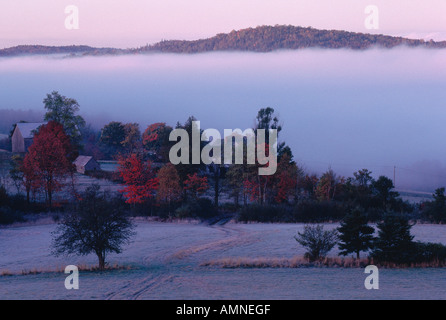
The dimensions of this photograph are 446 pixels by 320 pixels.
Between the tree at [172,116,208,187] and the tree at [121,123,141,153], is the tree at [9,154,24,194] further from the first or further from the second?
the tree at [121,123,141,153]

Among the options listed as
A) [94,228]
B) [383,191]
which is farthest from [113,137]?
[94,228]

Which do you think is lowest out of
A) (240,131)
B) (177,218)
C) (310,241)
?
(177,218)

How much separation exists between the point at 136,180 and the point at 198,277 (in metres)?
36.8

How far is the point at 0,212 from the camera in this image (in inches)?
2053

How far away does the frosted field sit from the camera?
845 inches

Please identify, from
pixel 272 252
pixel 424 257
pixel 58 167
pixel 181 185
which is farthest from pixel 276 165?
pixel 424 257

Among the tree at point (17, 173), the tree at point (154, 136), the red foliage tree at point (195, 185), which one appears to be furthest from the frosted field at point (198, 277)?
the tree at point (154, 136)

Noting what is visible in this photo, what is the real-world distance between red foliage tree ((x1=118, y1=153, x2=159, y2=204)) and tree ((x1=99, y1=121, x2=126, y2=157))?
124ft

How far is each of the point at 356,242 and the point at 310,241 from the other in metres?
2.58

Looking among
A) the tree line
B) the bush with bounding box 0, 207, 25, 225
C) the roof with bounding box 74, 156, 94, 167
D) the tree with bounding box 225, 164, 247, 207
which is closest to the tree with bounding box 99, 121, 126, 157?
the roof with bounding box 74, 156, 94, 167

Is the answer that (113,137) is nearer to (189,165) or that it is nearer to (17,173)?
(17,173)

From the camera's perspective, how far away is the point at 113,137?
325 feet
